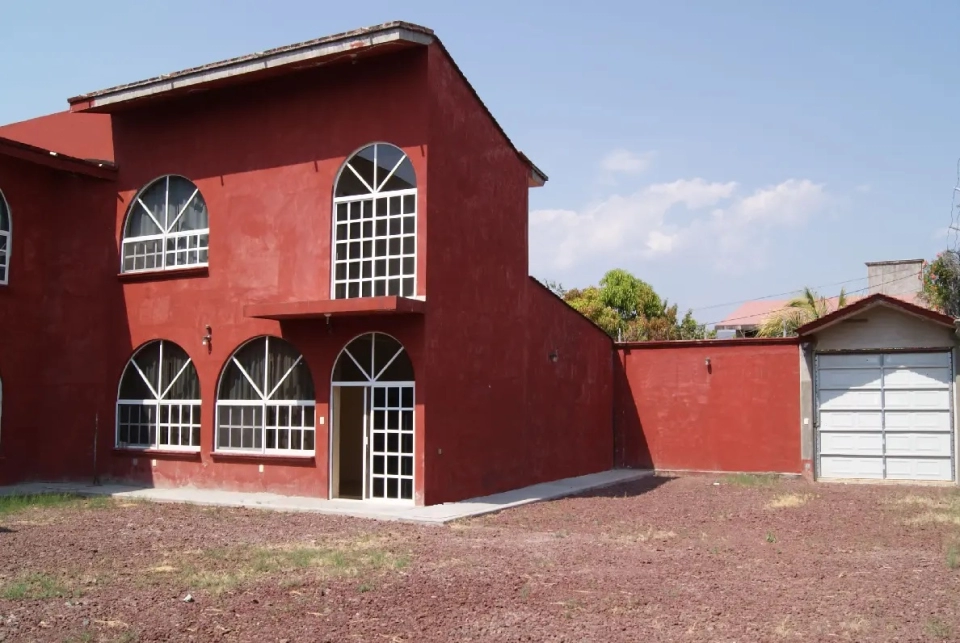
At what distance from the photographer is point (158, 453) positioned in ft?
53.6

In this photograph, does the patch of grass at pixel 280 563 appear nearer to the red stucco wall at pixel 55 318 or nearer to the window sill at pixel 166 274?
the window sill at pixel 166 274

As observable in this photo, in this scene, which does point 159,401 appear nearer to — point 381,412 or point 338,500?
point 338,500

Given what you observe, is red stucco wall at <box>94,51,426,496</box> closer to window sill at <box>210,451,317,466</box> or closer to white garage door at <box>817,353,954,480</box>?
window sill at <box>210,451,317,466</box>

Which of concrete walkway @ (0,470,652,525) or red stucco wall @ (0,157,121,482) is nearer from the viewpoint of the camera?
concrete walkway @ (0,470,652,525)

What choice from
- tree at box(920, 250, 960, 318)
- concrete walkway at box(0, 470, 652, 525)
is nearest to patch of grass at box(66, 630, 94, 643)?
concrete walkway at box(0, 470, 652, 525)

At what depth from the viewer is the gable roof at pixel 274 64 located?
13664 mm

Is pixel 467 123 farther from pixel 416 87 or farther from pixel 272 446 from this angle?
pixel 272 446

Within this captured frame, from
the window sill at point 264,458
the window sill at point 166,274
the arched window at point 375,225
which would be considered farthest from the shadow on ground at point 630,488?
the window sill at point 166,274

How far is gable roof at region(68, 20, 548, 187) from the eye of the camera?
44.8 ft

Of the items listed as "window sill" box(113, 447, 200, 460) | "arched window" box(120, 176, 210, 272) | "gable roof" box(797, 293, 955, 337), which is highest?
"arched window" box(120, 176, 210, 272)

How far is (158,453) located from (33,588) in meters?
8.64

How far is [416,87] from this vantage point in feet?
46.5

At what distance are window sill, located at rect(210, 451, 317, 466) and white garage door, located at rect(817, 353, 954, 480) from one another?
10432mm

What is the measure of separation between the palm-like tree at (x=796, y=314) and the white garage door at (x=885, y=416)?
8424 millimetres
